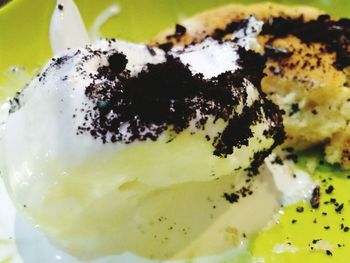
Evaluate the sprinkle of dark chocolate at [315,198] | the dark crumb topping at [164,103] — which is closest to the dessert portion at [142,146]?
the dark crumb topping at [164,103]

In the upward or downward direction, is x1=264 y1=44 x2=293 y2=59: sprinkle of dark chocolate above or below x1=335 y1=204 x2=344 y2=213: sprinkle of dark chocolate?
above

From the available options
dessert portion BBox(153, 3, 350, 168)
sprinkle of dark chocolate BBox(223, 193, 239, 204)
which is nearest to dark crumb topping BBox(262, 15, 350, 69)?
dessert portion BBox(153, 3, 350, 168)

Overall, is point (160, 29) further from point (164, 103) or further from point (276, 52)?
point (164, 103)

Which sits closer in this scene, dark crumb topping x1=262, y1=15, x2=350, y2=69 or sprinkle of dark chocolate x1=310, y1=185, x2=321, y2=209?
sprinkle of dark chocolate x1=310, y1=185, x2=321, y2=209

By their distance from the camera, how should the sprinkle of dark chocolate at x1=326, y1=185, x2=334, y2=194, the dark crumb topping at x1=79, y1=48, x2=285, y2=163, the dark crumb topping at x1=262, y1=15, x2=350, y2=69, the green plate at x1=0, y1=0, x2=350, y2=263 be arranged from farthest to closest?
the dark crumb topping at x1=262, y1=15, x2=350, y2=69
the sprinkle of dark chocolate at x1=326, y1=185, x2=334, y2=194
the green plate at x1=0, y1=0, x2=350, y2=263
the dark crumb topping at x1=79, y1=48, x2=285, y2=163

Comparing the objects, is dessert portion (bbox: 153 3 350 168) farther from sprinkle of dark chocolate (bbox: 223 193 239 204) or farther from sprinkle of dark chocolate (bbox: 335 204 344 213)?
sprinkle of dark chocolate (bbox: 223 193 239 204)

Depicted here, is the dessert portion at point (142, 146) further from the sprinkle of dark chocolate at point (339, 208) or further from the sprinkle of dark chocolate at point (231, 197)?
the sprinkle of dark chocolate at point (339, 208)
